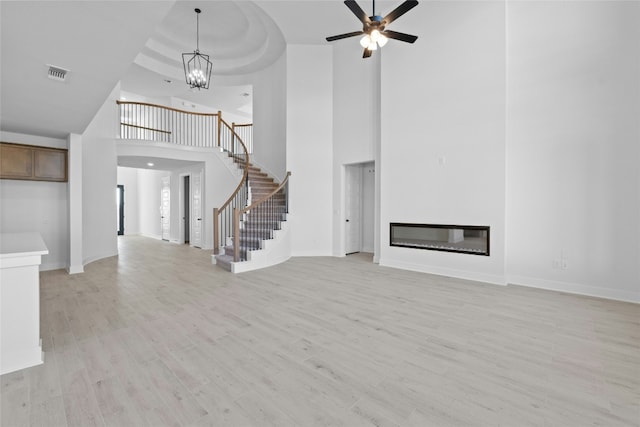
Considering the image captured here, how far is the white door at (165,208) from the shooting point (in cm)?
1085

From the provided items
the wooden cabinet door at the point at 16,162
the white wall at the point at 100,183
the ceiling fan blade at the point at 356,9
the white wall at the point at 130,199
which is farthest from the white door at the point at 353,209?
the white wall at the point at 130,199

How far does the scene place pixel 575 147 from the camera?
4211 mm

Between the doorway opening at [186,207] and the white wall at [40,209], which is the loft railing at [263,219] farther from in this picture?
the doorway opening at [186,207]

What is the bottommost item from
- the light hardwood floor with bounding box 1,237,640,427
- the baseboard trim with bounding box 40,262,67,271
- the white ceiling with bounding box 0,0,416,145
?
the light hardwood floor with bounding box 1,237,640,427

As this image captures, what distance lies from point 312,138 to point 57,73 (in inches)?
202

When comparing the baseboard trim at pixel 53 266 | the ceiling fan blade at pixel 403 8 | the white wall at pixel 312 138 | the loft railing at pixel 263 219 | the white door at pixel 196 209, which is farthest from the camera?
the white door at pixel 196 209

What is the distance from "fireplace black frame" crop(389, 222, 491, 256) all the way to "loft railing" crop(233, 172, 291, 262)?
108 inches

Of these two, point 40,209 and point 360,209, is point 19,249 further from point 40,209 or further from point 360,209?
point 360,209

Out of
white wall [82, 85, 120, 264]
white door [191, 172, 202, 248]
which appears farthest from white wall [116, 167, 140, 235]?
white wall [82, 85, 120, 264]

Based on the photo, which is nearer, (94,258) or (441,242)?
(441,242)

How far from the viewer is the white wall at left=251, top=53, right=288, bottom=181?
8.04 meters

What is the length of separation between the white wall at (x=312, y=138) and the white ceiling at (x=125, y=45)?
57cm

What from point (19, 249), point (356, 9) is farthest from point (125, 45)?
point (356, 9)

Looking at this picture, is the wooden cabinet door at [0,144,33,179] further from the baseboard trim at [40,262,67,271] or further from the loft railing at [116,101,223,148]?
the loft railing at [116,101,223,148]
